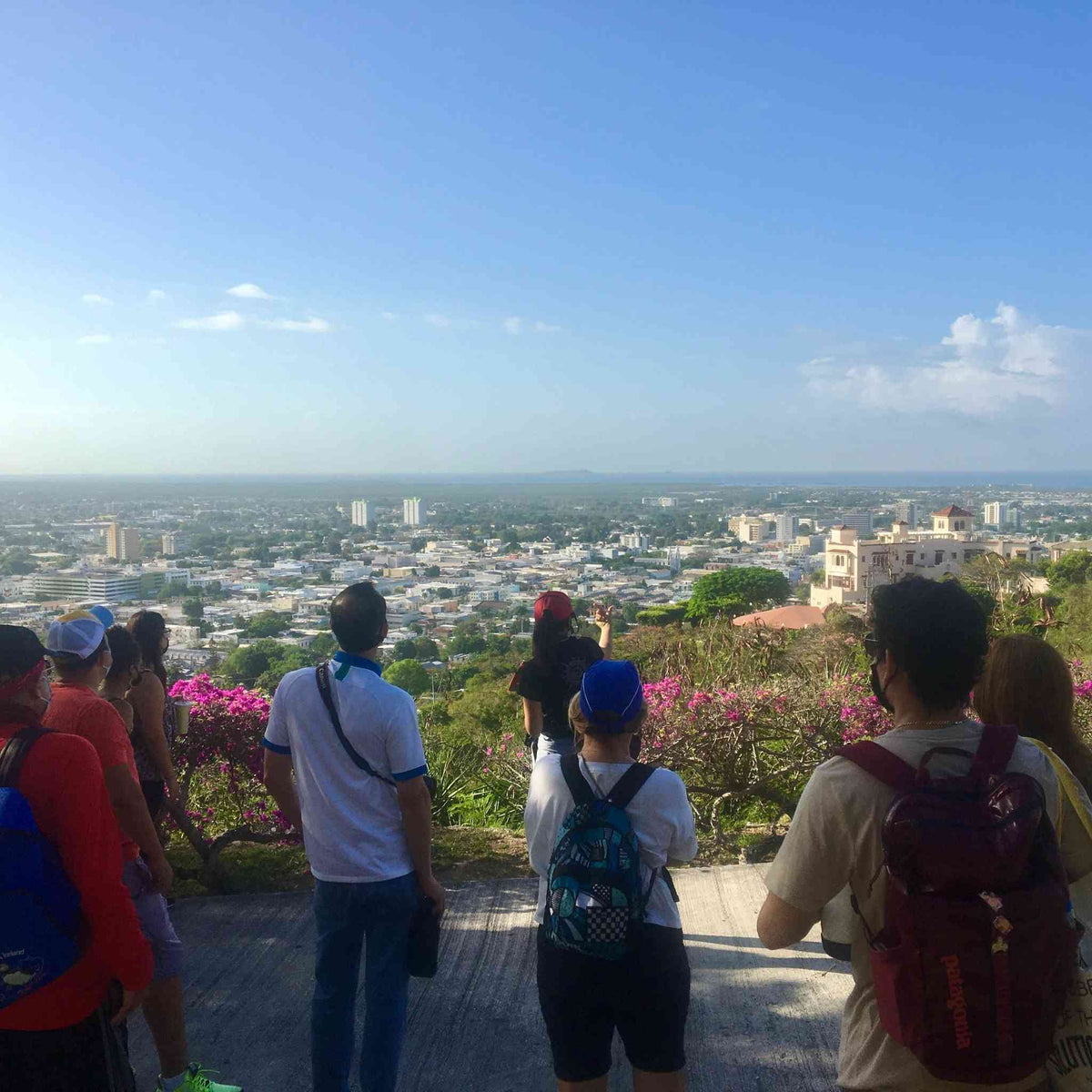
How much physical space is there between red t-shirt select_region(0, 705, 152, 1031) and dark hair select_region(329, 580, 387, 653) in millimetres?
872

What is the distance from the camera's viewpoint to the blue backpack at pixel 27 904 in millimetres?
2146

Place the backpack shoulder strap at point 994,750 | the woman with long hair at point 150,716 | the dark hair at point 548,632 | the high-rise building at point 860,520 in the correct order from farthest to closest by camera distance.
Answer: the high-rise building at point 860,520 < the dark hair at point 548,632 < the woman with long hair at point 150,716 < the backpack shoulder strap at point 994,750

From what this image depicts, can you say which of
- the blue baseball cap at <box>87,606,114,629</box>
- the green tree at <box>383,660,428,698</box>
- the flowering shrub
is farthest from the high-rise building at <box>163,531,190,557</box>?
the blue baseball cap at <box>87,606,114,629</box>

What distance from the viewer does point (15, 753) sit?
2275mm

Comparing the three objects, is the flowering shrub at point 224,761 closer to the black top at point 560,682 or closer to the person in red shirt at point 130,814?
the person in red shirt at point 130,814

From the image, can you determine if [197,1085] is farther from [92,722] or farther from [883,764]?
[883,764]

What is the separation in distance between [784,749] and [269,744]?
3772 millimetres

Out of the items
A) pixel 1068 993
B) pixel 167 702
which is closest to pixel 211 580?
pixel 167 702

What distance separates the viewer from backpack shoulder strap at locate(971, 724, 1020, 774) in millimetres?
1776

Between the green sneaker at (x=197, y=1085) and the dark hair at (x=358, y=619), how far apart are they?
1534mm

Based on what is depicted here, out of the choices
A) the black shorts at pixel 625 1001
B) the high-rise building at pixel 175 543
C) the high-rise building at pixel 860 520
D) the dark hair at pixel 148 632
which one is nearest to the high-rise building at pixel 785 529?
the high-rise building at pixel 860 520

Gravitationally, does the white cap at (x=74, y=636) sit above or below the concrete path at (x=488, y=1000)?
above

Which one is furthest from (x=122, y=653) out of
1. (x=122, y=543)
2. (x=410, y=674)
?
(x=122, y=543)

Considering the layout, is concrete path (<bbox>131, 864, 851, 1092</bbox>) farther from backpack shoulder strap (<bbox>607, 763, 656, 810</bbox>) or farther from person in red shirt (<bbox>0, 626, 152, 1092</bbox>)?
backpack shoulder strap (<bbox>607, 763, 656, 810</bbox>)
